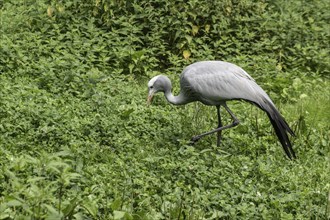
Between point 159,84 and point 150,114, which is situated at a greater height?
point 159,84

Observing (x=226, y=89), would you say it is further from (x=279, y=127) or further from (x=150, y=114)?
(x=150, y=114)

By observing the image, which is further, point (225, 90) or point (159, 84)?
point (159, 84)

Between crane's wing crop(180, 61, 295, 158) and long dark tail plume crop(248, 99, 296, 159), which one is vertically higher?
crane's wing crop(180, 61, 295, 158)

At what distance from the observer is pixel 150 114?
285 inches

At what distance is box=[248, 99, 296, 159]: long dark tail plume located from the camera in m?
6.41

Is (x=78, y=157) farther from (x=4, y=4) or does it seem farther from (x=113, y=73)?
(x=4, y=4)

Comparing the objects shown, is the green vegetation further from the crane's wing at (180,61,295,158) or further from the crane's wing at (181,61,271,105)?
the crane's wing at (181,61,271,105)

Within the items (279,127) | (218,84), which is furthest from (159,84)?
(279,127)

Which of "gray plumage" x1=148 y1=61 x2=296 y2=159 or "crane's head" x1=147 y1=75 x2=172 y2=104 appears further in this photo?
"crane's head" x1=147 y1=75 x2=172 y2=104

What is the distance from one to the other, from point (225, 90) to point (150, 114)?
1047 millimetres

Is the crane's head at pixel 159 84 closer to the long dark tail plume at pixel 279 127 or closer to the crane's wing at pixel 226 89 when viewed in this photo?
the crane's wing at pixel 226 89

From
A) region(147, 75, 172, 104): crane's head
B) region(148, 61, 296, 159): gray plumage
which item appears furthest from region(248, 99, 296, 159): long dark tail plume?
region(147, 75, 172, 104): crane's head

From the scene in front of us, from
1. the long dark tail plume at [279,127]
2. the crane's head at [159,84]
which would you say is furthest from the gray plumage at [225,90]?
the crane's head at [159,84]

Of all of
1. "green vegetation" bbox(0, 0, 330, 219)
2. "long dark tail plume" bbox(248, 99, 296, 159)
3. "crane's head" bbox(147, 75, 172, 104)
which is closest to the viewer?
"green vegetation" bbox(0, 0, 330, 219)
